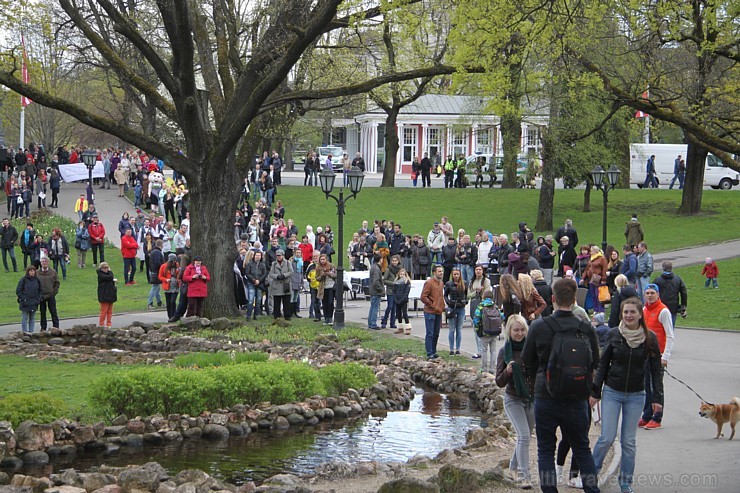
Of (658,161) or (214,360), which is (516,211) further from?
(214,360)

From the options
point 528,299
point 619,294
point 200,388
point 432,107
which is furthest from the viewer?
point 432,107

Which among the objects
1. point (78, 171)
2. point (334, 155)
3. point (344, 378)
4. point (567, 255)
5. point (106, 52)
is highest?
point (334, 155)

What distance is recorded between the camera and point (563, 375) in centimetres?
812

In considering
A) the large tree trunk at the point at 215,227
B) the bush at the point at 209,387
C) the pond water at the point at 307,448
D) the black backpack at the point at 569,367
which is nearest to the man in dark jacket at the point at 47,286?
the large tree trunk at the point at 215,227

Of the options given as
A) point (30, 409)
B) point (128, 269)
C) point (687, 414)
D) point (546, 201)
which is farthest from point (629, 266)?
point (546, 201)

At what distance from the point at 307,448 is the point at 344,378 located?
278 cm

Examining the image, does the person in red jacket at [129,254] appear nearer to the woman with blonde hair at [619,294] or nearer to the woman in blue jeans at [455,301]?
the woman in blue jeans at [455,301]

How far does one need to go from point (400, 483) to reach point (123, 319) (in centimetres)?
1676

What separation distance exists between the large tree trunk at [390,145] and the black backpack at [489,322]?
3243 centimetres

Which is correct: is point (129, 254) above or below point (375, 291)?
above

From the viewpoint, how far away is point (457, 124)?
47875mm

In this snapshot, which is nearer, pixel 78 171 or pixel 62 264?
pixel 62 264

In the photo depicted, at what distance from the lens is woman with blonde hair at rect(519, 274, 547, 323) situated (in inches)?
575

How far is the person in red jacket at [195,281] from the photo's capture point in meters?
22.7
